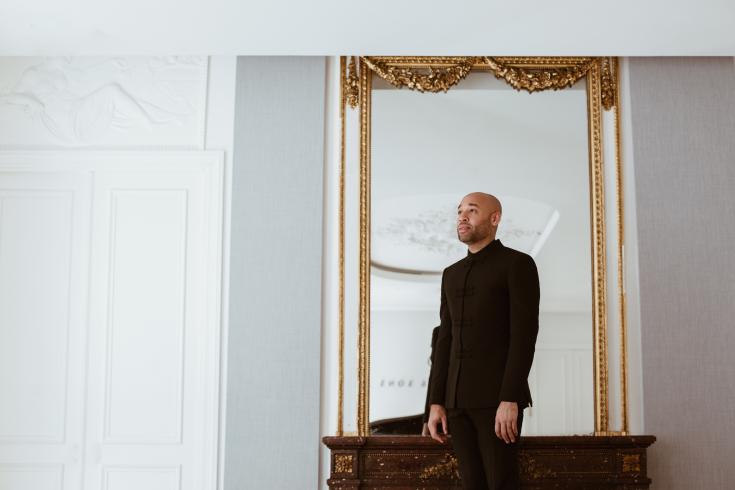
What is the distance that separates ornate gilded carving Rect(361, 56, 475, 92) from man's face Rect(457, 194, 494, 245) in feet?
2.92

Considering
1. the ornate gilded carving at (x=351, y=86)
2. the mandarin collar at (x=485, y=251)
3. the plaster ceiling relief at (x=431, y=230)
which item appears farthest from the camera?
the ornate gilded carving at (x=351, y=86)

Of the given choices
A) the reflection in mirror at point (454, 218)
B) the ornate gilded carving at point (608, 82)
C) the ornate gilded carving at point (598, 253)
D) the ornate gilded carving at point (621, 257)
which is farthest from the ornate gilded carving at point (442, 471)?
the ornate gilded carving at point (608, 82)

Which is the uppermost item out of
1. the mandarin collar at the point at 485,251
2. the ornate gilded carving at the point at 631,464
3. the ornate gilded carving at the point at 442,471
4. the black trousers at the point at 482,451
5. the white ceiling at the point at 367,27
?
the white ceiling at the point at 367,27

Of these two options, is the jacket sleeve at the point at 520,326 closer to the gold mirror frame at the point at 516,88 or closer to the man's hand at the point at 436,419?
the man's hand at the point at 436,419

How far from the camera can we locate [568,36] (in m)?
3.37

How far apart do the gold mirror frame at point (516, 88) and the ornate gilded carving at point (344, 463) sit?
19cm

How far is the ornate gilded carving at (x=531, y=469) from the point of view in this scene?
321cm

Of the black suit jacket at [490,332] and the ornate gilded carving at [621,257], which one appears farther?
the ornate gilded carving at [621,257]

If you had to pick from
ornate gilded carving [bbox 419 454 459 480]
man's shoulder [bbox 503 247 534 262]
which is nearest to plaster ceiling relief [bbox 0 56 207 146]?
man's shoulder [bbox 503 247 534 262]

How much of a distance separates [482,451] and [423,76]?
1736mm

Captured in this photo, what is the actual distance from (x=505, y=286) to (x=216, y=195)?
4.80 ft

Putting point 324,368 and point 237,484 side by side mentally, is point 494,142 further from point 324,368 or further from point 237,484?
point 237,484

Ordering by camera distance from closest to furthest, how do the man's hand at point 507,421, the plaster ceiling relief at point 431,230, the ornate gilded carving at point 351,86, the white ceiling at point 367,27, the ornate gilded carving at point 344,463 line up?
the man's hand at point 507,421 < the white ceiling at point 367,27 < the ornate gilded carving at point 344,463 < the plaster ceiling relief at point 431,230 < the ornate gilded carving at point 351,86

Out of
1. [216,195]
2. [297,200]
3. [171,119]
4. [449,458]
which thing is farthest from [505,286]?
[171,119]
